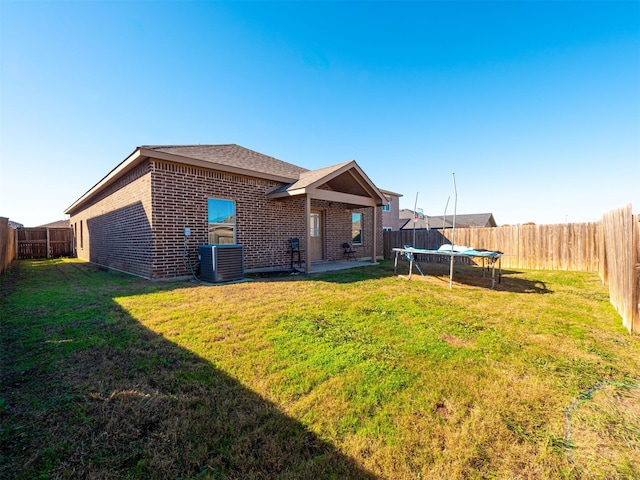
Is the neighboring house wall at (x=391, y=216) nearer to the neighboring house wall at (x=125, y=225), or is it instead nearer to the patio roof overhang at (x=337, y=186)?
the patio roof overhang at (x=337, y=186)

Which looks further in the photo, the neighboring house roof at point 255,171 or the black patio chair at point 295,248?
the black patio chair at point 295,248

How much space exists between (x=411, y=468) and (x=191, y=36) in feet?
37.6

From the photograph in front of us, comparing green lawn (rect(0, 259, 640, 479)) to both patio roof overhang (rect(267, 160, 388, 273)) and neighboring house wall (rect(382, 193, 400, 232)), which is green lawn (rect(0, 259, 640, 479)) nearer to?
patio roof overhang (rect(267, 160, 388, 273))

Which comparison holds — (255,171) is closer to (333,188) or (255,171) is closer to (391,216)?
(333,188)

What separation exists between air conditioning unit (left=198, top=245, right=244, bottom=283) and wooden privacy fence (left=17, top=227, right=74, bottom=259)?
57.1ft

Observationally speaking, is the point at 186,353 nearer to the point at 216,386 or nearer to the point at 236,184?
the point at 216,386

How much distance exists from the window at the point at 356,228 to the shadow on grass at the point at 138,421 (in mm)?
10793

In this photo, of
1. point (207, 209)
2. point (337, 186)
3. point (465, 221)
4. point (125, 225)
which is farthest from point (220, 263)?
point (465, 221)

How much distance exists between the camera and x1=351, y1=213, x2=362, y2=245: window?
13.1m

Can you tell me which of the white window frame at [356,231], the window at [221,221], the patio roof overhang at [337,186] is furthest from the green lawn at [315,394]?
the white window frame at [356,231]

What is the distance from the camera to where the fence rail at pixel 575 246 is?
3.58m

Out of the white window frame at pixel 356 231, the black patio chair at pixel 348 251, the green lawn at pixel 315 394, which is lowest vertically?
the green lawn at pixel 315 394

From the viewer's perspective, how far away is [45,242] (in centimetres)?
1683

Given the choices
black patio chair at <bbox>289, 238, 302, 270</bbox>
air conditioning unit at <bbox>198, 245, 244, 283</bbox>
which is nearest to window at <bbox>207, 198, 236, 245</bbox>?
air conditioning unit at <bbox>198, 245, 244, 283</bbox>
